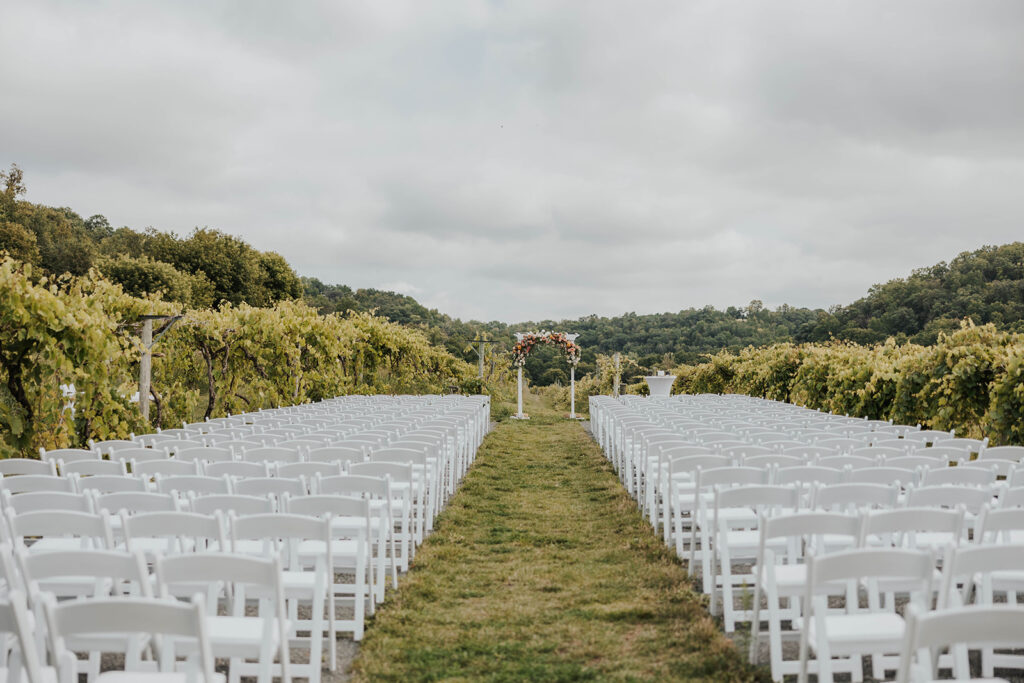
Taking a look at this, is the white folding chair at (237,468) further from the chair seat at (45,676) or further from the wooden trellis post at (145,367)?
the wooden trellis post at (145,367)

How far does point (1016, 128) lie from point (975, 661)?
2485 cm

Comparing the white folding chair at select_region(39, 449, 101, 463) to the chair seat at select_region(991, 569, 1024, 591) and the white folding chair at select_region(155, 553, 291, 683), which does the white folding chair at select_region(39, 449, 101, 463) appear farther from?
the chair seat at select_region(991, 569, 1024, 591)

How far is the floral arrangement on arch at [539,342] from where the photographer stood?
20.1 meters

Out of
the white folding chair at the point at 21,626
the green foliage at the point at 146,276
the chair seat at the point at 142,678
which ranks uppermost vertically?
the green foliage at the point at 146,276

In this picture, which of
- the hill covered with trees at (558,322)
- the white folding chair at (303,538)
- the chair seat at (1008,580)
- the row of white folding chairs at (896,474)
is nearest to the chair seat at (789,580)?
the row of white folding chairs at (896,474)

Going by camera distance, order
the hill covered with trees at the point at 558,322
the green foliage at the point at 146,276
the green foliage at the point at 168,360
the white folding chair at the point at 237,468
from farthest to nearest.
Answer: the green foliage at the point at 146,276 → the hill covered with trees at the point at 558,322 → the green foliage at the point at 168,360 → the white folding chair at the point at 237,468

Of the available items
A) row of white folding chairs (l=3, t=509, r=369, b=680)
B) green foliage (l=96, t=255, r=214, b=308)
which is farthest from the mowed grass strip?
green foliage (l=96, t=255, r=214, b=308)

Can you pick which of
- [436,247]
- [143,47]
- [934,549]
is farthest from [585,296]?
[934,549]

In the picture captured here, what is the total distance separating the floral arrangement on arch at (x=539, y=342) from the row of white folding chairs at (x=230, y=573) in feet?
51.3

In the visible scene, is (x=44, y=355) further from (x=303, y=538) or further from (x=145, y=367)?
(x=303, y=538)

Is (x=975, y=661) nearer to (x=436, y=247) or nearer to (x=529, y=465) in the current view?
(x=529, y=465)

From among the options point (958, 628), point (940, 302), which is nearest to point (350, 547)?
point (958, 628)

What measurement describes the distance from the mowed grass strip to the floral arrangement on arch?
38.6 feet

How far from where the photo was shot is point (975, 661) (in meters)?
3.68
